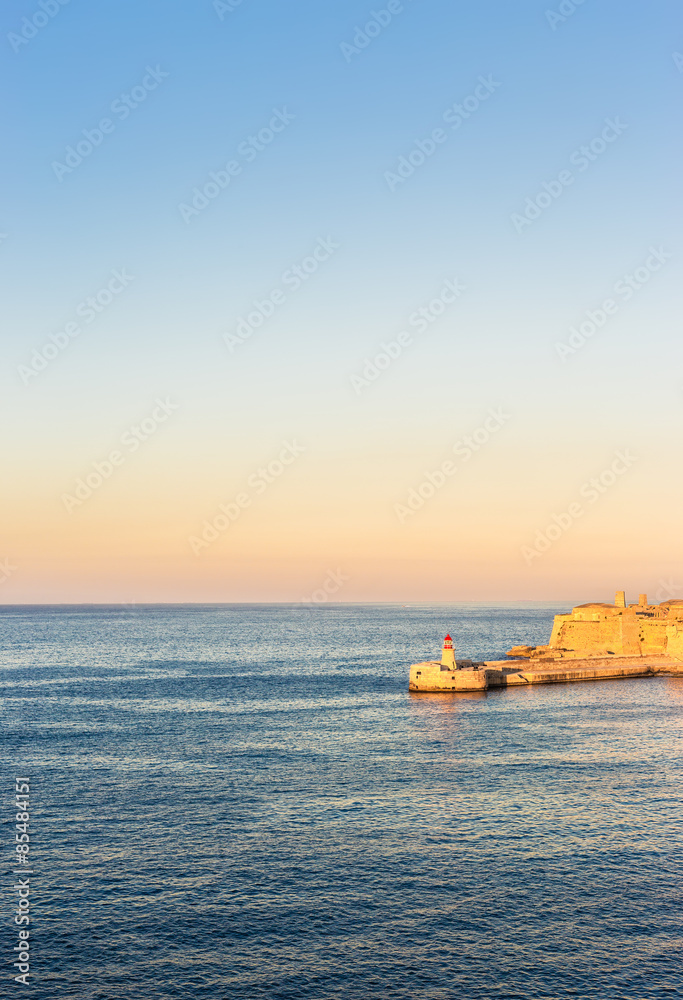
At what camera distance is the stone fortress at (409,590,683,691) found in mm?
88188

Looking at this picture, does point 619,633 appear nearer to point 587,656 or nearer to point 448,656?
point 587,656

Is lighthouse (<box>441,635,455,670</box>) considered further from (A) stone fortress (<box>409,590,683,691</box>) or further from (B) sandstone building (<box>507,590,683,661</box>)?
(B) sandstone building (<box>507,590,683,661</box>)

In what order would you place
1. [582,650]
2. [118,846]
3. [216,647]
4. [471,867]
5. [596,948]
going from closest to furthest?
[596,948] → [471,867] → [118,846] → [582,650] → [216,647]

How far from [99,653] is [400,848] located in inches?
4697

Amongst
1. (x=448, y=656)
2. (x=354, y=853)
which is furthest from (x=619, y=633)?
(x=354, y=853)

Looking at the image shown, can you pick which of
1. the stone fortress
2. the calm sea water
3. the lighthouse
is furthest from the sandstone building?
the calm sea water

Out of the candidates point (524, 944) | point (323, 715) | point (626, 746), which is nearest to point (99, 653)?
point (323, 715)

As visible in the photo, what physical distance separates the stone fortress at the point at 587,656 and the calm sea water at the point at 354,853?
1369cm

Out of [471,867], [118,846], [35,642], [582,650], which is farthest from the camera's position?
[35,642]

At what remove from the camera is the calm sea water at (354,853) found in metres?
27.6

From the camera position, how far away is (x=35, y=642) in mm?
178250

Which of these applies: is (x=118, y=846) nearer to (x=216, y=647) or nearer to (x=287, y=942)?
(x=287, y=942)

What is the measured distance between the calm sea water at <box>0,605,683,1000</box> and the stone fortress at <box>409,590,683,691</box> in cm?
1369

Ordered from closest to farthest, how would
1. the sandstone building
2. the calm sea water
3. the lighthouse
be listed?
1. the calm sea water
2. the lighthouse
3. the sandstone building
